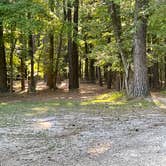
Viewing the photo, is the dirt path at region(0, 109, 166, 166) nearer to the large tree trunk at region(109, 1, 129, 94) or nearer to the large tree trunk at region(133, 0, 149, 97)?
the large tree trunk at region(133, 0, 149, 97)

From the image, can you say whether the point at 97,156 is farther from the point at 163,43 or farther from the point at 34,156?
the point at 163,43

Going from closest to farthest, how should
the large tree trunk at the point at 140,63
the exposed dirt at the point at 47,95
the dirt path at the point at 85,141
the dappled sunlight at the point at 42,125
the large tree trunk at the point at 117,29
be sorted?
the dirt path at the point at 85,141, the dappled sunlight at the point at 42,125, the large tree trunk at the point at 140,63, the large tree trunk at the point at 117,29, the exposed dirt at the point at 47,95

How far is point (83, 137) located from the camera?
30.2 feet

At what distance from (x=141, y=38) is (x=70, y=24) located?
5865mm

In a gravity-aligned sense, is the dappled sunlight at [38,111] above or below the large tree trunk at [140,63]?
below

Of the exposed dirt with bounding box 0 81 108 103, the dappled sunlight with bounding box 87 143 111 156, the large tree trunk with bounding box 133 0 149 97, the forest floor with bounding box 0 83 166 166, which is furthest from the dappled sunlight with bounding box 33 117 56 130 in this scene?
the exposed dirt with bounding box 0 81 108 103

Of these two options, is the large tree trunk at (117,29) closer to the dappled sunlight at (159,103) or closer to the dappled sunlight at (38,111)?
the dappled sunlight at (159,103)

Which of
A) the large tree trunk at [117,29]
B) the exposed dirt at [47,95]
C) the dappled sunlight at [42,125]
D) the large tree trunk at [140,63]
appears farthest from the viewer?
the exposed dirt at [47,95]

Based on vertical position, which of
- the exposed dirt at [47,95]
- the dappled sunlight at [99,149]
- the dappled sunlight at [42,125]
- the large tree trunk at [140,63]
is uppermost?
the large tree trunk at [140,63]

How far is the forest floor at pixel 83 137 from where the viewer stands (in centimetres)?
723

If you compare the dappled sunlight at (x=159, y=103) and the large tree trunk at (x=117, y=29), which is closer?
the dappled sunlight at (x=159, y=103)

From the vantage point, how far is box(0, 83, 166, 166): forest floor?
7227mm

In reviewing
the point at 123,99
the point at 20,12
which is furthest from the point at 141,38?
the point at 20,12

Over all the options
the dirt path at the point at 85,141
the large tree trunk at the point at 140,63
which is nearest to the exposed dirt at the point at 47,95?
the large tree trunk at the point at 140,63
